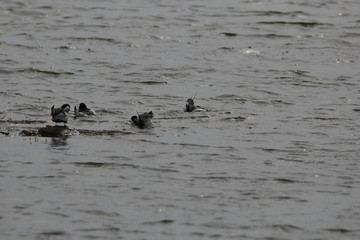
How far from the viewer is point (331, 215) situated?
11.8 metres

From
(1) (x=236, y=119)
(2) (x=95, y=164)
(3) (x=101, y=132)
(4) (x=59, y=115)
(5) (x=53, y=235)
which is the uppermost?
(4) (x=59, y=115)

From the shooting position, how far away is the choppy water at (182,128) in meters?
11.5

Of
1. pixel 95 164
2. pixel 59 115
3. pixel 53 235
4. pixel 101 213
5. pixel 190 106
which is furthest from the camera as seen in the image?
pixel 190 106

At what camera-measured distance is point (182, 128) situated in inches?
634

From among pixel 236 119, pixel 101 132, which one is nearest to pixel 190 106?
pixel 236 119

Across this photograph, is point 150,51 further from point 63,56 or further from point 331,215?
point 331,215

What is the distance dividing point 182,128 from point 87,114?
1478 mm

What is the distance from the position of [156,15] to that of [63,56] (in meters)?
7.29

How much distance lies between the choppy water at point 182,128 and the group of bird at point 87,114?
0.17m

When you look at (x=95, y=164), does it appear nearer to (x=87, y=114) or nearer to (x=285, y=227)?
(x=87, y=114)

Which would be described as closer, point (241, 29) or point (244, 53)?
point (244, 53)

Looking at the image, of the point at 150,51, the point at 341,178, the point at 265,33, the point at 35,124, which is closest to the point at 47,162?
the point at 35,124

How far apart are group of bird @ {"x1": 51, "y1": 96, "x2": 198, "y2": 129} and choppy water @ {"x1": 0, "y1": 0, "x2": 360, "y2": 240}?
166 millimetres

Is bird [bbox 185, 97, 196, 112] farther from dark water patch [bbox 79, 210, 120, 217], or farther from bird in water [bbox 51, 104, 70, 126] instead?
dark water patch [bbox 79, 210, 120, 217]
